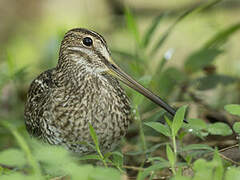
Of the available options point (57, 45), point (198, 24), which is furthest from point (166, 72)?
point (198, 24)

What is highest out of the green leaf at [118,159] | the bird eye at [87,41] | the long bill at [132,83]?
the bird eye at [87,41]

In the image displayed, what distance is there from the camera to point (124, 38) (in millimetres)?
7074

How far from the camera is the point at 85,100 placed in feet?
11.2

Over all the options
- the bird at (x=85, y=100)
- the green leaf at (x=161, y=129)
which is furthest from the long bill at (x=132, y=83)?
the green leaf at (x=161, y=129)

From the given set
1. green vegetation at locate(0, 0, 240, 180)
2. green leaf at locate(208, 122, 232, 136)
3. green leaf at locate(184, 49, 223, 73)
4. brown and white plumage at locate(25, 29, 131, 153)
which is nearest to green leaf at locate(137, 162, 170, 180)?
green vegetation at locate(0, 0, 240, 180)

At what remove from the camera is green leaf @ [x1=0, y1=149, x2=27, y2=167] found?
7.58ft

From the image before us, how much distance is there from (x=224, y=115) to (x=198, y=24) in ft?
9.82

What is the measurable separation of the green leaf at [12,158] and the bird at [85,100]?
915 mm

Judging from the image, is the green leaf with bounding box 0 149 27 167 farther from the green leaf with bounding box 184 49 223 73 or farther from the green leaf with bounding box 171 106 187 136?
the green leaf with bounding box 184 49 223 73

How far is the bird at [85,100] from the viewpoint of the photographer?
3.33 m

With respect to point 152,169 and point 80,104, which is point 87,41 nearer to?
point 80,104

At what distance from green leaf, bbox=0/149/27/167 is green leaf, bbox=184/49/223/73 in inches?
94.7

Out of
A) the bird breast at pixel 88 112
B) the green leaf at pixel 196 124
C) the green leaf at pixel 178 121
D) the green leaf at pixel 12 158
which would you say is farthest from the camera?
the bird breast at pixel 88 112

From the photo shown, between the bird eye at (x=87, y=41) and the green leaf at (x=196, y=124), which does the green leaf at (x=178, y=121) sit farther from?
the bird eye at (x=87, y=41)
